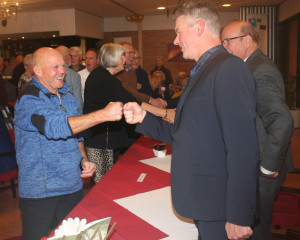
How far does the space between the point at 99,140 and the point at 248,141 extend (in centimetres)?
215

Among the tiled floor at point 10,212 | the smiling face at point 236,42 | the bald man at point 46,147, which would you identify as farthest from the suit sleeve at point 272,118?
the tiled floor at point 10,212

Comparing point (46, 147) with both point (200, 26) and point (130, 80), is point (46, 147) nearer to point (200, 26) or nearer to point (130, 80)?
point (200, 26)

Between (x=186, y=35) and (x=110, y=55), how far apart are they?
169 cm

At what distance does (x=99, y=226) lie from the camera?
3.77 ft

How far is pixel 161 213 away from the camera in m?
1.78

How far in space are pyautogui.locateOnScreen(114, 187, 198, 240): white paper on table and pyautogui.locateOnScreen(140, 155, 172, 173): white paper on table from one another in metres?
0.47

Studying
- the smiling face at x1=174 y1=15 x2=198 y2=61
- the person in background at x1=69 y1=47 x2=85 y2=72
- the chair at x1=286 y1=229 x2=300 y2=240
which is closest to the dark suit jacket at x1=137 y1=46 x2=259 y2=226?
the smiling face at x1=174 y1=15 x2=198 y2=61

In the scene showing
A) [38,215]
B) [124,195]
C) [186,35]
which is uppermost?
[186,35]

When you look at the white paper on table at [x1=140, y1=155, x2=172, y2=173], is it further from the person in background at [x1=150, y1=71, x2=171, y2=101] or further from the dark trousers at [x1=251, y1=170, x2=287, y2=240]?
the person in background at [x1=150, y1=71, x2=171, y2=101]

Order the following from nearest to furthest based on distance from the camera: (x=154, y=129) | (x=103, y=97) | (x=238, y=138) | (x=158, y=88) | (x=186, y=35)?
(x=238, y=138) < (x=186, y=35) < (x=154, y=129) < (x=103, y=97) < (x=158, y=88)

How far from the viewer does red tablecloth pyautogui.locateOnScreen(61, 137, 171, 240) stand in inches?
61.6

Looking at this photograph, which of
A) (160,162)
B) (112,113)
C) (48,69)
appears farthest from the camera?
(160,162)

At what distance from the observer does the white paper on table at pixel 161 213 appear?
63.1 inches

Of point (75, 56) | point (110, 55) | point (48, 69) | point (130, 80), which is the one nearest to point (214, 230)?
point (48, 69)
